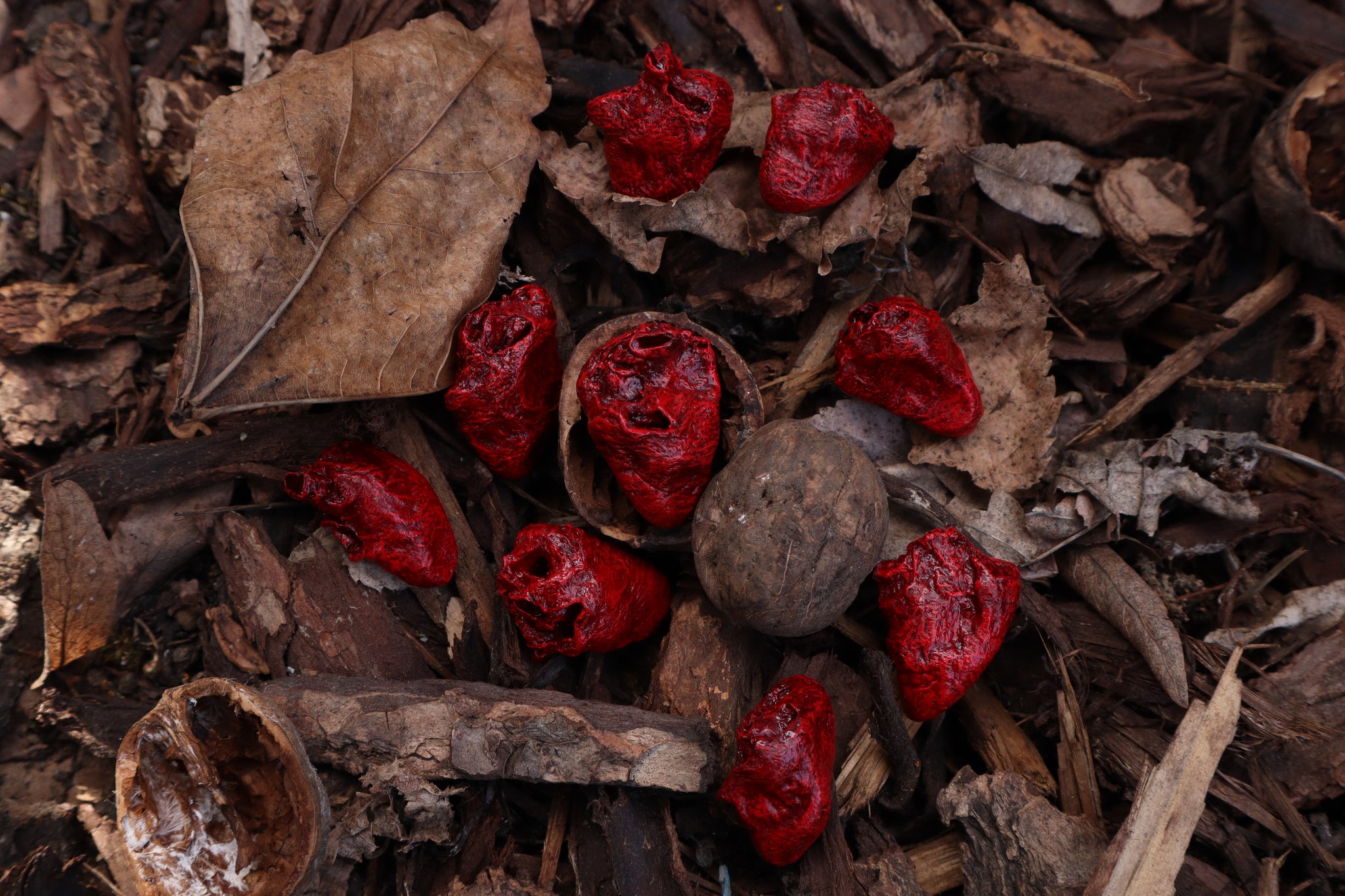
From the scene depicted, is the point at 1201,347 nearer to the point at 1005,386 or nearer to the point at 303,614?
the point at 1005,386

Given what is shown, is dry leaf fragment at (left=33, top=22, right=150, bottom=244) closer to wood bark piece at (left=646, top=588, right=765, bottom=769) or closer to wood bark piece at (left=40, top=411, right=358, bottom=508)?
wood bark piece at (left=40, top=411, right=358, bottom=508)

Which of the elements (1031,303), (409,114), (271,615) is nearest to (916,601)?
(1031,303)

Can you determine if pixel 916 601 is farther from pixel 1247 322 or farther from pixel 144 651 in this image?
pixel 144 651

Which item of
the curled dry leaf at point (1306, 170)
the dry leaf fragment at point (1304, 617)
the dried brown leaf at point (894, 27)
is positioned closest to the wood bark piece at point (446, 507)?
the dried brown leaf at point (894, 27)

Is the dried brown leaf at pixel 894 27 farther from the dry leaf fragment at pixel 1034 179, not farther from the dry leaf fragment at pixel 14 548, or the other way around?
the dry leaf fragment at pixel 14 548

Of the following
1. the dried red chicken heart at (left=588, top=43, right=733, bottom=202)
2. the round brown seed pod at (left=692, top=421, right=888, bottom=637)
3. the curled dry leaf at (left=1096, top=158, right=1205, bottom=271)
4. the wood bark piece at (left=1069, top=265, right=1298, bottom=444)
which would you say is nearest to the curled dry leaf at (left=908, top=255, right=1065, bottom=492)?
the wood bark piece at (left=1069, top=265, right=1298, bottom=444)
